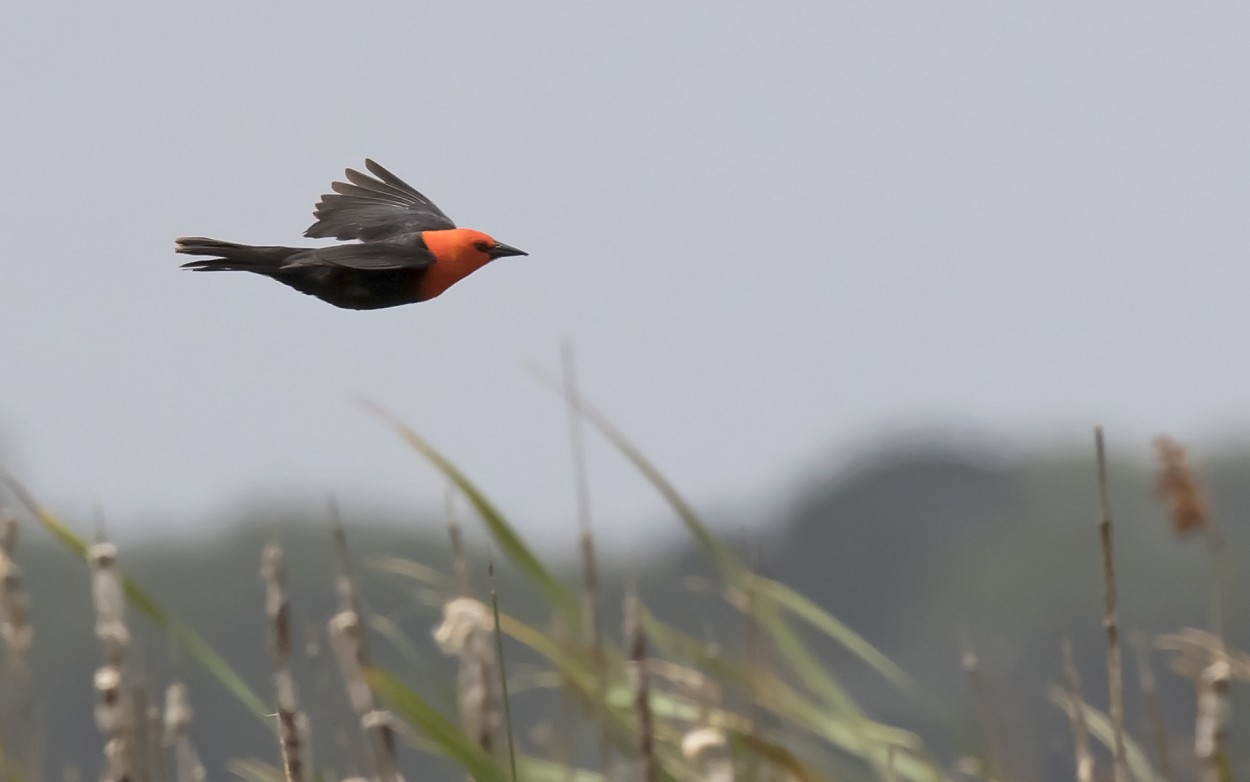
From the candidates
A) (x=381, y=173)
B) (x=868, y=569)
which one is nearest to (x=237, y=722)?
(x=868, y=569)

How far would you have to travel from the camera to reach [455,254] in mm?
2076

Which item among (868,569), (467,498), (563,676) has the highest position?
(467,498)

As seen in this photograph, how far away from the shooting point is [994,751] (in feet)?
8.86

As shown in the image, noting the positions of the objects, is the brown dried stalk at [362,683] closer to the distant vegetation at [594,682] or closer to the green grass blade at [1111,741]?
the distant vegetation at [594,682]

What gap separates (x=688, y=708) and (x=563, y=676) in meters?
0.24

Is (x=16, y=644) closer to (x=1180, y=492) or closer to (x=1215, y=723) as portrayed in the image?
(x=1215, y=723)

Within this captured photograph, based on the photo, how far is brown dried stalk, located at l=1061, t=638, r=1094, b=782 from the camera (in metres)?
2.37

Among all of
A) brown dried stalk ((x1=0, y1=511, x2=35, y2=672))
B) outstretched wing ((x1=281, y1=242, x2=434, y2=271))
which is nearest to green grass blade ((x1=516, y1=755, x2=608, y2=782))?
brown dried stalk ((x1=0, y1=511, x2=35, y2=672))

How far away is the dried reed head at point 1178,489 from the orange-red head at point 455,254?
5.56ft

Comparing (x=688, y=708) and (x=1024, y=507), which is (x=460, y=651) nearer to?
(x=688, y=708)

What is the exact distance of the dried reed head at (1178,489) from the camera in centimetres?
319

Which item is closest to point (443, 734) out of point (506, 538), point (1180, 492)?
point (506, 538)

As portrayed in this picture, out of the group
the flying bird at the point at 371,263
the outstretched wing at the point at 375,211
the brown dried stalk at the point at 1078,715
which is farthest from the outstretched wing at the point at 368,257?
the brown dried stalk at the point at 1078,715

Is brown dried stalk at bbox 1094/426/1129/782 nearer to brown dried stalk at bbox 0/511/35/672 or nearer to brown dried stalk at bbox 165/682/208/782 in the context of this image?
brown dried stalk at bbox 165/682/208/782
